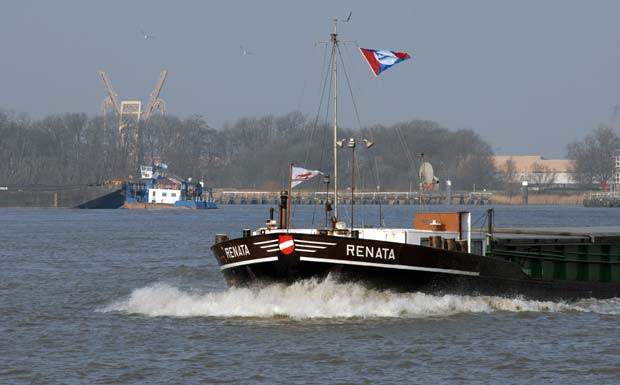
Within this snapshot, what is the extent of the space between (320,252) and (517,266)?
22.3 feet

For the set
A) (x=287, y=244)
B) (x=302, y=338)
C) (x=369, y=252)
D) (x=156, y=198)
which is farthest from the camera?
(x=156, y=198)

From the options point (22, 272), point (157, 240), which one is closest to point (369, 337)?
point (22, 272)

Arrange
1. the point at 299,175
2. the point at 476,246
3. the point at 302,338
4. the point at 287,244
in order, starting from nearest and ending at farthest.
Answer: the point at 302,338, the point at 287,244, the point at 299,175, the point at 476,246

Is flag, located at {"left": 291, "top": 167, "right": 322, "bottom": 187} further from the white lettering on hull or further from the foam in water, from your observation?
the foam in water

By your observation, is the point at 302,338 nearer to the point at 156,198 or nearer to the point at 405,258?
the point at 405,258

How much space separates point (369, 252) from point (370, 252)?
0.08ft

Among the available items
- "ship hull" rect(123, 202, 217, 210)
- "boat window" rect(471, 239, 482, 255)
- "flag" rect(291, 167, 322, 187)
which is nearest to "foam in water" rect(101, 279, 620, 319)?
"boat window" rect(471, 239, 482, 255)

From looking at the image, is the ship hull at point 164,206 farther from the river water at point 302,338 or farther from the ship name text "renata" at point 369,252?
the ship name text "renata" at point 369,252

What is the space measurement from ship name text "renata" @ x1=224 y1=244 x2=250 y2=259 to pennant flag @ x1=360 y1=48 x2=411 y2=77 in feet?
22.3

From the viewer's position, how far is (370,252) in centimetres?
2841

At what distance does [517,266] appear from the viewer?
32094mm

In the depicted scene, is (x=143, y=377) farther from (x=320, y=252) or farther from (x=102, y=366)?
(x=320, y=252)

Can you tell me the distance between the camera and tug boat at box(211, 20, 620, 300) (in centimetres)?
2833

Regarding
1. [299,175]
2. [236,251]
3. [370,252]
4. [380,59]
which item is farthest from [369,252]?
[380,59]
